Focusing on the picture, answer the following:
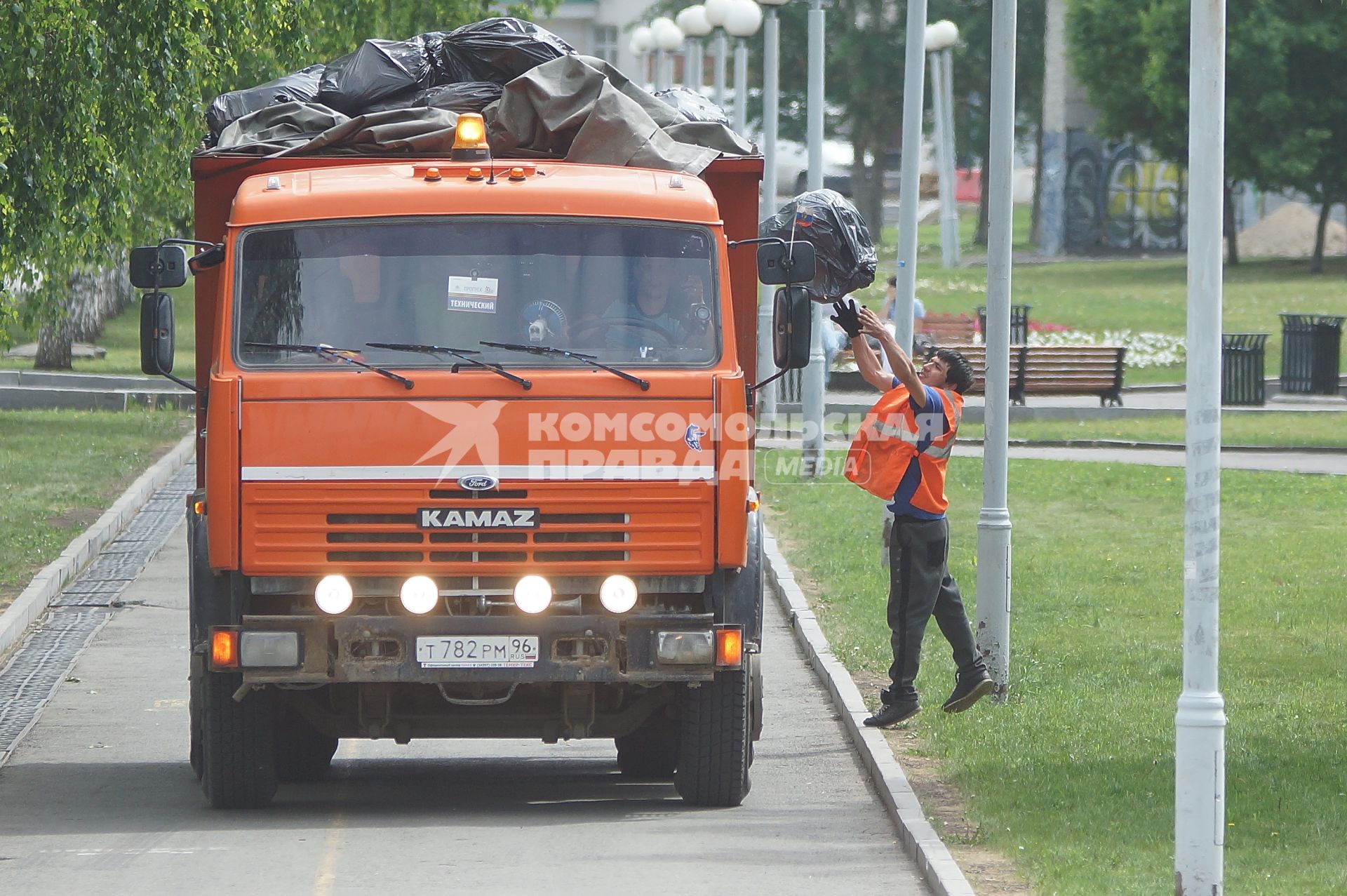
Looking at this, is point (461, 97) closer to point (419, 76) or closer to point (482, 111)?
point (482, 111)

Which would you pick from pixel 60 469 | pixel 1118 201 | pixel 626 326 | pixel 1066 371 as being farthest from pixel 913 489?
pixel 1118 201

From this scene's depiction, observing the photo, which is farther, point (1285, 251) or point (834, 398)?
point (1285, 251)

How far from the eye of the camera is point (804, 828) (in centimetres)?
887

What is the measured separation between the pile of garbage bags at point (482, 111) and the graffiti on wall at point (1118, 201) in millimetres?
56540

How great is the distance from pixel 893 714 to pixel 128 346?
33.1 meters

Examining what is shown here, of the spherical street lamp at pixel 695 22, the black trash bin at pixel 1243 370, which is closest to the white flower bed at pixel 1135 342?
the black trash bin at pixel 1243 370

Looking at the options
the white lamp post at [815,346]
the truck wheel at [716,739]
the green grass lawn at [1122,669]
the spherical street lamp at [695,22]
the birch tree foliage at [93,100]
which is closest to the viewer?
the green grass lawn at [1122,669]

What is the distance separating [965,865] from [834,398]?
22.1 m

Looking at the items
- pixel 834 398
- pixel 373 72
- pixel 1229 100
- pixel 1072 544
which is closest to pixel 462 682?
pixel 373 72

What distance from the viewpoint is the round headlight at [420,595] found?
27.5ft

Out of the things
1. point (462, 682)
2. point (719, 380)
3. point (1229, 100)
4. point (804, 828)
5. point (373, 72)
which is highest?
point (1229, 100)

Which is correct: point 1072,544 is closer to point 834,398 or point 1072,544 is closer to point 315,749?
point 315,749

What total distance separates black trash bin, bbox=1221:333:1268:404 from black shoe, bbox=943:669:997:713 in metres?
19.8

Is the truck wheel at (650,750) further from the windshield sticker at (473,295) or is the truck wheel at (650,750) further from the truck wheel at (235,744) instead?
the windshield sticker at (473,295)
